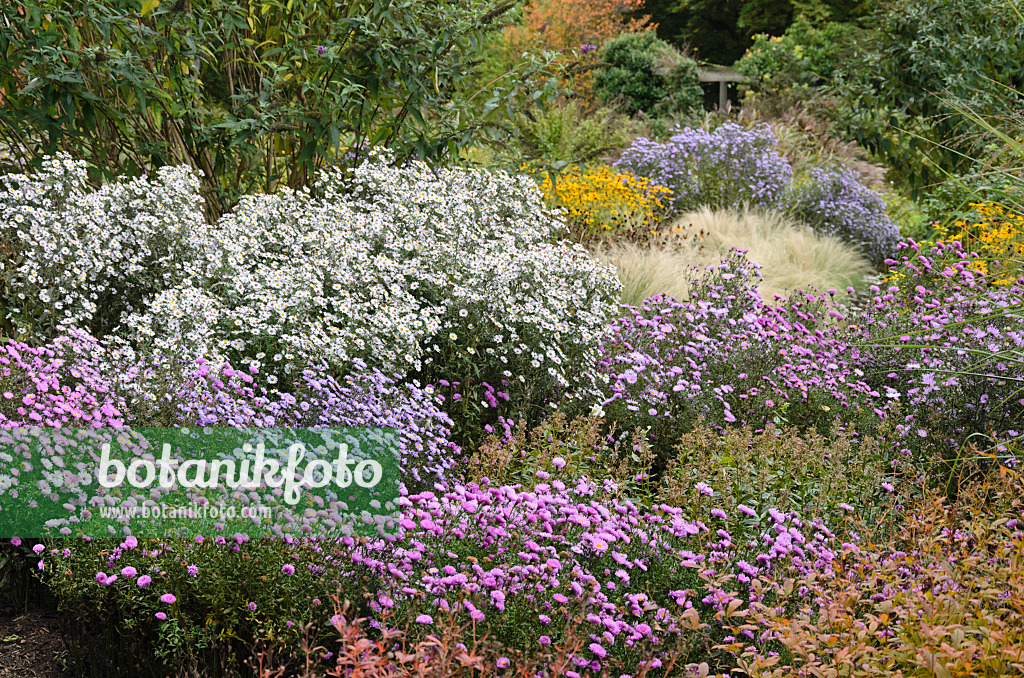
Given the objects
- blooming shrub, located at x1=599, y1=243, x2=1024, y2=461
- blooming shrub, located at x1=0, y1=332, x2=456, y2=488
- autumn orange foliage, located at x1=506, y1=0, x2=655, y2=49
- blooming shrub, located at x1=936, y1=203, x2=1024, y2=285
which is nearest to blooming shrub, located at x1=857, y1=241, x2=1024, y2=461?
blooming shrub, located at x1=599, y1=243, x2=1024, y2=461

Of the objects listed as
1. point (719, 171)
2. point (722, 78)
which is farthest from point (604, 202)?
point (722, 78)

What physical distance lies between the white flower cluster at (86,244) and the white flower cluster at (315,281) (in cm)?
1

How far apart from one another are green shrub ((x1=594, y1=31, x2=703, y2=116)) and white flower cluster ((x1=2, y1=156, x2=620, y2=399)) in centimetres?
1433

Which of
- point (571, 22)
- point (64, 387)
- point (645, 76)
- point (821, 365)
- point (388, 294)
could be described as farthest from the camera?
point (571, 22)

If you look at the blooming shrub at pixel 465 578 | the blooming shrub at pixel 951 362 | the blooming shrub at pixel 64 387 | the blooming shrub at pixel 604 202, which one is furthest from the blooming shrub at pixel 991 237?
the blooming shrub at pixel 64 387

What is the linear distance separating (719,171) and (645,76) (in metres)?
10.5

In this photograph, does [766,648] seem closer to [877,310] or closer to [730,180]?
[877,310]

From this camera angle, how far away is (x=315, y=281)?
358cm

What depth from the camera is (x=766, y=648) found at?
2.21 metres

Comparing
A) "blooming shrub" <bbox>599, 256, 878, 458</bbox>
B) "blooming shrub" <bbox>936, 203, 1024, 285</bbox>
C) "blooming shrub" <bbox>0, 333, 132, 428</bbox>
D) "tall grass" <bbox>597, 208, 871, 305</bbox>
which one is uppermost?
"blooming shrub" <bbox>936, 203, 1024, 285</bbox>

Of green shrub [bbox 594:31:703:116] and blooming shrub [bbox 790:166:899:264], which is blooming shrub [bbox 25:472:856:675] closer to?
blooming shrub [bbox 790:166:899:264]

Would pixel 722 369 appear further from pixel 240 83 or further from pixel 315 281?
pixel 240 83

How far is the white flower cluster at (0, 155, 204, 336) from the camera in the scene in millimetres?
3701

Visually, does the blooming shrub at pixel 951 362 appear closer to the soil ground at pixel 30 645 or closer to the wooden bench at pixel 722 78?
the soil ground at pixel 30 645
